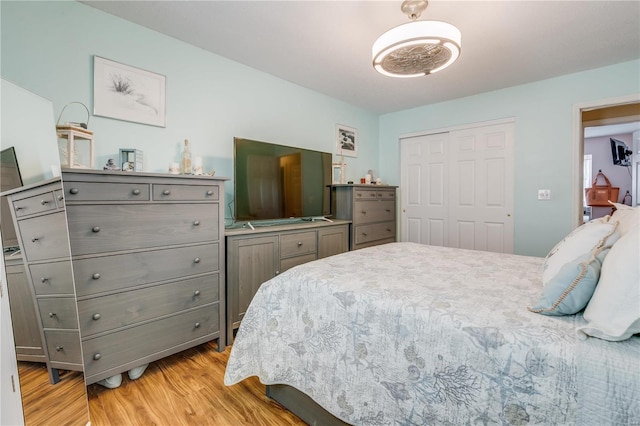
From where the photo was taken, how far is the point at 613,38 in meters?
2.45

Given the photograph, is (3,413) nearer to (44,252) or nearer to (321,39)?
(44,252)

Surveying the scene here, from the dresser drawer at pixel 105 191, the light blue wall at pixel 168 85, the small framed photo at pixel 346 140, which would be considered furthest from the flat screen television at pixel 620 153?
the dresser drawer at pixel 105 191

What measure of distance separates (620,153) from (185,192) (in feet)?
27.1

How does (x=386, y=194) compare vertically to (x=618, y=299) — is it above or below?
above

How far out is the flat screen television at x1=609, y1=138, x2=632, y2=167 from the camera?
587cm

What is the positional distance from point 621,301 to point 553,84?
3.51 metres

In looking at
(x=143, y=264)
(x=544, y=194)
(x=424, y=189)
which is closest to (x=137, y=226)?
(x=143, y=264)

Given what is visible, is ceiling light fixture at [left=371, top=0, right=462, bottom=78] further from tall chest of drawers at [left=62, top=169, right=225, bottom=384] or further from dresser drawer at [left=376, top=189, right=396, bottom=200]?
dresser drawer at [left=376, top=189, right=396, bottom=200]

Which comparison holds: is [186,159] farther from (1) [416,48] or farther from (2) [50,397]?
(1) [416,48]

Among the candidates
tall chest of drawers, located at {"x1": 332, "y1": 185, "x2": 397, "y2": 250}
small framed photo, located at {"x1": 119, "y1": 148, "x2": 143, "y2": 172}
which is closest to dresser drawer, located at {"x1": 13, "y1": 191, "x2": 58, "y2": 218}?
small framed photo, located at {"x1": 119, "y1": 148, "x2": 143, "y2": 172}

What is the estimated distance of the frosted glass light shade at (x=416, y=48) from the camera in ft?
5.38

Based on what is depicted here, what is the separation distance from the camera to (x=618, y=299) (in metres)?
0.84

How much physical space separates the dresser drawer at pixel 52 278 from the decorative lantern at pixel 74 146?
62 cm

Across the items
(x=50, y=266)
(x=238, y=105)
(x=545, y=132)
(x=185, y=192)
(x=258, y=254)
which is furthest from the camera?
(x=545, y=132)
